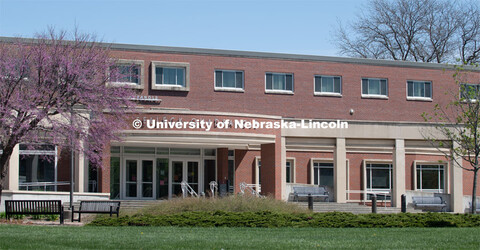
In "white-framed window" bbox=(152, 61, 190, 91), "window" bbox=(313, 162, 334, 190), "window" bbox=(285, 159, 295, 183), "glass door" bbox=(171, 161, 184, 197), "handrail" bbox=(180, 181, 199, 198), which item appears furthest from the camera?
"window" bbox=(313, 162, 334, 190)

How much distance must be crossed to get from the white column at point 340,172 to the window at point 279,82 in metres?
6.08

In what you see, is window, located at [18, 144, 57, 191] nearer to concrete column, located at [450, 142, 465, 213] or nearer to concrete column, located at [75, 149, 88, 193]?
concrete column, located at [75, 149, 88, 193]

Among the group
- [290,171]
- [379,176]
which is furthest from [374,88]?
[290,171]

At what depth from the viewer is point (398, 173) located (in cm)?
3688

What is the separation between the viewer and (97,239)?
15.3 meters

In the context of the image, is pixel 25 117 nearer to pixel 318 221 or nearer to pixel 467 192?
pixel 318 221

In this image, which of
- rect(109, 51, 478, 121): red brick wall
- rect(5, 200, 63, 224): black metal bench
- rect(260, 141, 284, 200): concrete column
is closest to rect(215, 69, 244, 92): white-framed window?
rect(109, 51, 478, 121): red brick wall

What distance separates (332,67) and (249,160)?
7692mm

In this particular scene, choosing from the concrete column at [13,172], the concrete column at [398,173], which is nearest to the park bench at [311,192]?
the concrete column at [398,173]

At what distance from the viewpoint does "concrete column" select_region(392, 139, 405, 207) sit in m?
36.8

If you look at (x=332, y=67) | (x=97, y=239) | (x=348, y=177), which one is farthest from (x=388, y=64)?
(x=97, y=239)

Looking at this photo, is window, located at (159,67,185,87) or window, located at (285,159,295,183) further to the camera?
window, located at (285,159,295,183)

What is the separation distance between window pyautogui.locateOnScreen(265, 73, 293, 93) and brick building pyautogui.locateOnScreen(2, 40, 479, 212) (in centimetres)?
6

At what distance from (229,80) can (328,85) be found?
20.6 feet
